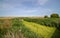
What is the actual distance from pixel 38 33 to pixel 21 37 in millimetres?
377

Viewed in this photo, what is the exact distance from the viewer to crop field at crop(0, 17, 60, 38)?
7.98ft

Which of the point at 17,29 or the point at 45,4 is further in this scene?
the point at 45,4

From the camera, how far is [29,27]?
8.53ft

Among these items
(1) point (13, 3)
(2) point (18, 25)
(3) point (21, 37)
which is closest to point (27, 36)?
(3) point (21, 37)

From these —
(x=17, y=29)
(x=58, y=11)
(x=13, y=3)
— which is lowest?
(x=17, y=29)

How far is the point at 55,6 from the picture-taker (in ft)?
8.87

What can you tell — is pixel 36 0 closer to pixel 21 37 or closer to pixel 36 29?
pixel 36 29

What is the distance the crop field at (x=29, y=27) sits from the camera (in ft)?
7.98

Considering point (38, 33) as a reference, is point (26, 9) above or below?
above

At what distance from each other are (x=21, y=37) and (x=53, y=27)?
0.74 meters

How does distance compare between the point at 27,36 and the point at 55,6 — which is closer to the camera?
the point at 27,36

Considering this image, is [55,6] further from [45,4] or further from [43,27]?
[43,27]

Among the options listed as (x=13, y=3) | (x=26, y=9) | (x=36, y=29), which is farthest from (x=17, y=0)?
(x=36, y=29)

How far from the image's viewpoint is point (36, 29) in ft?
8.54
